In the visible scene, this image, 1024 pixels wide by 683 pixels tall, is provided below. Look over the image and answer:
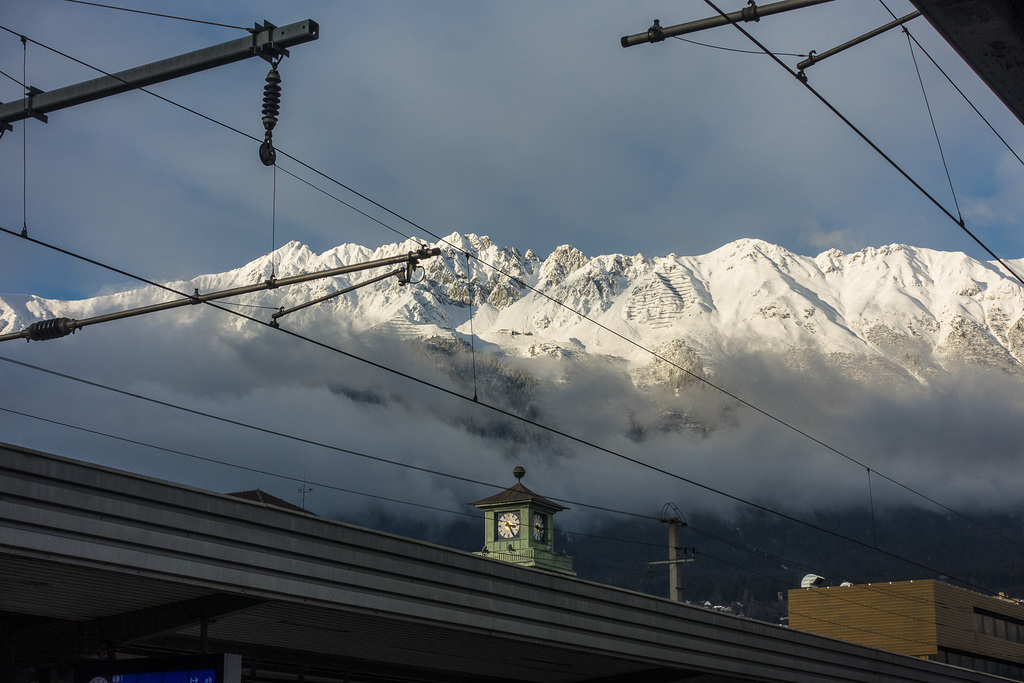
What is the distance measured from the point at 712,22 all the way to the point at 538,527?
41.5 metres

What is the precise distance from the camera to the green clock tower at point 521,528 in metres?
50.4

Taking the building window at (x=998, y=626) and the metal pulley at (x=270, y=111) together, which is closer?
the metal pulley at (x=270, y=111)

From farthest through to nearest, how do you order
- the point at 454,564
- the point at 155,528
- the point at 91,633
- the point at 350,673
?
the point at 350,673 → the point at 454,564 → the point at 91,633 → the point at 155,528

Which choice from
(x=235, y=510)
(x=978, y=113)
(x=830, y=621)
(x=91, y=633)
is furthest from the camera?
(x=830, y=621)

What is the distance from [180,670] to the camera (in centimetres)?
1698

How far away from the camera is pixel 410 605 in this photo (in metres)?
21.4

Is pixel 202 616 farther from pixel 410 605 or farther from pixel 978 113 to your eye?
pixel 978 113

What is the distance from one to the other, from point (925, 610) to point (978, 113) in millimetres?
51598

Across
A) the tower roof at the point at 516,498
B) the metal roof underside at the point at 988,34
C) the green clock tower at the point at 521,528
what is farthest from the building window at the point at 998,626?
the metal roof underside at the point at 988,34

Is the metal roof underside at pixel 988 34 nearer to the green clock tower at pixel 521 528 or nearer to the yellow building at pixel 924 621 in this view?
the green clock tower at pixel 521 528

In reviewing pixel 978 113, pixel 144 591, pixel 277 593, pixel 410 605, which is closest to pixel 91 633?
pixel 144 591

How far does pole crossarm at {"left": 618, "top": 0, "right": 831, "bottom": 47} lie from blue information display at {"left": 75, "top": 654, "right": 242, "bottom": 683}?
10.8 metres

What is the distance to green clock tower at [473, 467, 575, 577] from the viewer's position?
50375mm

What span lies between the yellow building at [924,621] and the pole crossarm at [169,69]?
54727 millimetres
